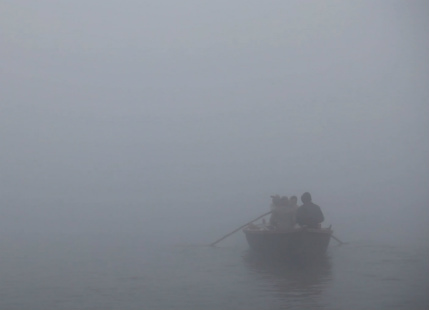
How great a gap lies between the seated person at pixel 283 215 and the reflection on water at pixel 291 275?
18.8 inches

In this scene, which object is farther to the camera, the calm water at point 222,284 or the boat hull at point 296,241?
the boat hull at point 296,241

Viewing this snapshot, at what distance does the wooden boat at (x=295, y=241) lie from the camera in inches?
362

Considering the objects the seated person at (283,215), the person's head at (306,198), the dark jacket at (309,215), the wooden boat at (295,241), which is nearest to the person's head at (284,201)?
the seated person at (283,215)

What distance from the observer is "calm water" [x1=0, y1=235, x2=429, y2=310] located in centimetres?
700

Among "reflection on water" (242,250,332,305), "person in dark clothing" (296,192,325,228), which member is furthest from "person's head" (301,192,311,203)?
"reflection on water" (242,250,332,305)

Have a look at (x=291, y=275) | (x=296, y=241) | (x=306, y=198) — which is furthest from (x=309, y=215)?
(x=291, y=275)

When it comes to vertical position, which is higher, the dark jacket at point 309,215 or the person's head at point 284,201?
the person's head at point 284,201

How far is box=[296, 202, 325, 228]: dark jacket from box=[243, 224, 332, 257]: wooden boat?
0.09 meters

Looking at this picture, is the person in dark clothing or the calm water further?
the person in dark clothing

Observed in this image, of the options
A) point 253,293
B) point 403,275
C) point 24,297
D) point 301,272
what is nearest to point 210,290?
point 253,293

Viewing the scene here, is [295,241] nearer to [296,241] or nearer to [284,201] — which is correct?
[296,241]

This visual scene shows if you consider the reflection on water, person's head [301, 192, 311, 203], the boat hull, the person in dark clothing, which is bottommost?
the reflection on water

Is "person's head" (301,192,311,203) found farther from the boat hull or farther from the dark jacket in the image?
the boat hull

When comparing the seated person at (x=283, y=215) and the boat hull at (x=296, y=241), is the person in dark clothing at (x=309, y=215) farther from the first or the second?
the seated person at (x=283, y=215)
